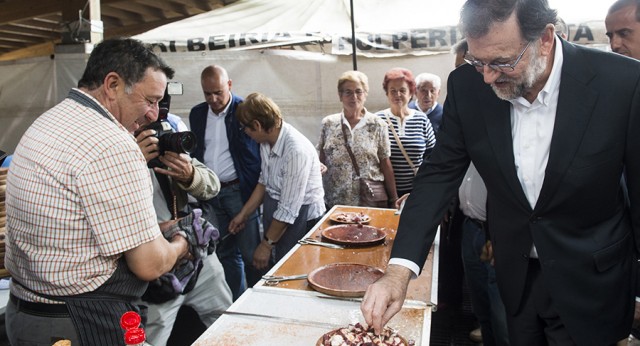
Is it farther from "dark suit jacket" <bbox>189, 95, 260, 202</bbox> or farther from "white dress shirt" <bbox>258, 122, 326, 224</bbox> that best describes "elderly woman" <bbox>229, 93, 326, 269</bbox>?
"dark suit jacket" <bbox>189, 95, 260, 202</bbox>

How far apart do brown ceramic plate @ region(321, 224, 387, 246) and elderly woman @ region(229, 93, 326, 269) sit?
482 mm

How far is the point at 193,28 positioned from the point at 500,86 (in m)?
4.34

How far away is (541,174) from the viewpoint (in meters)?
1.62

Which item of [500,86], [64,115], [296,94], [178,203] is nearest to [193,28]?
[296,94]

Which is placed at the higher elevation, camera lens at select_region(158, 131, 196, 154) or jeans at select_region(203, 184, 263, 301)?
camera lens at select_region(158, 131, 196, 154)

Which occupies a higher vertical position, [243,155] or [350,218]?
[243,155]

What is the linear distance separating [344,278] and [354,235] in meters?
0.60

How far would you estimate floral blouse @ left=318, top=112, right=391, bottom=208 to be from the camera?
3.80 meters

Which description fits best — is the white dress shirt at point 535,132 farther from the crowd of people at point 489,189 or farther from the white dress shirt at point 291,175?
the white dress shirt at point 291,175

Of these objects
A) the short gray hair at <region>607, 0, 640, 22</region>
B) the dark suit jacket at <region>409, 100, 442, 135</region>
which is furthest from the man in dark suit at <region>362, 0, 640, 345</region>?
the dark suit jacket at <region>409, 100, 442, 135</region>

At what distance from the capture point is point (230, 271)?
376 cm

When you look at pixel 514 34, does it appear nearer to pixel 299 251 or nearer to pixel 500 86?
pixel 500 86

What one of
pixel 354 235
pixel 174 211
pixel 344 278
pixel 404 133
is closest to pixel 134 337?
pixel 344 278

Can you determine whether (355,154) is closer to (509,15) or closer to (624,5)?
(624,5)
